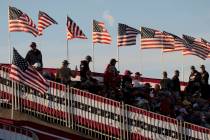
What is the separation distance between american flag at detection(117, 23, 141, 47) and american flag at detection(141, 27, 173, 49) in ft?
1.38

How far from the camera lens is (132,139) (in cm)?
1662

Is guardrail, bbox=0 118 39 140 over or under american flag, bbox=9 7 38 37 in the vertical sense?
under

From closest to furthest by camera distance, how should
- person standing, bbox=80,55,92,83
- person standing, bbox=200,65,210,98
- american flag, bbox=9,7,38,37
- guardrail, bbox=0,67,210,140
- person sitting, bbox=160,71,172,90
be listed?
guardrail, bbox=0,67,210,140
person standing, bbox=80,55,92,83
american flag, bbox=9,7,38,37
person sitting, bbox=160,71,172,90
person standing, bbox=200,65,210,98

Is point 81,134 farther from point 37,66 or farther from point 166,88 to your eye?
point 166,88

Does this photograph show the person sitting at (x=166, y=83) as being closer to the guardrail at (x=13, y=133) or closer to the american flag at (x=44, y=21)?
the american flag at (x=44, y=21)

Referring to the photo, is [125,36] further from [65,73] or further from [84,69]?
[65,73]

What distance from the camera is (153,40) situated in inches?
972

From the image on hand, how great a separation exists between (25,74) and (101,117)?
2537 mm

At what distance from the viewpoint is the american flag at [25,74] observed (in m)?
15.7

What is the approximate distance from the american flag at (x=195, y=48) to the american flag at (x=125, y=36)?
A: 2.17 metres

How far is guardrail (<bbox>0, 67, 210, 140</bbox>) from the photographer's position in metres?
16.4

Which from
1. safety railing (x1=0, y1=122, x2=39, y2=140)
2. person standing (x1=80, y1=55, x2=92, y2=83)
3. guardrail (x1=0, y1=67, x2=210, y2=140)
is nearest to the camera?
safety railing (x1=0, y1=122, x2=39, y2=140)

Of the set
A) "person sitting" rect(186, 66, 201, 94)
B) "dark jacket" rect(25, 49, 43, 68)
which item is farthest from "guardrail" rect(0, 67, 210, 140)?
"person sitting" rect(186, 66, 201, 94)

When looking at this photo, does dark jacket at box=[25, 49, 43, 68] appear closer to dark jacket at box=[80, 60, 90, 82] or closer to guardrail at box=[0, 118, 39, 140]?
dark jacket at box=[80, 60, 90, 82]
